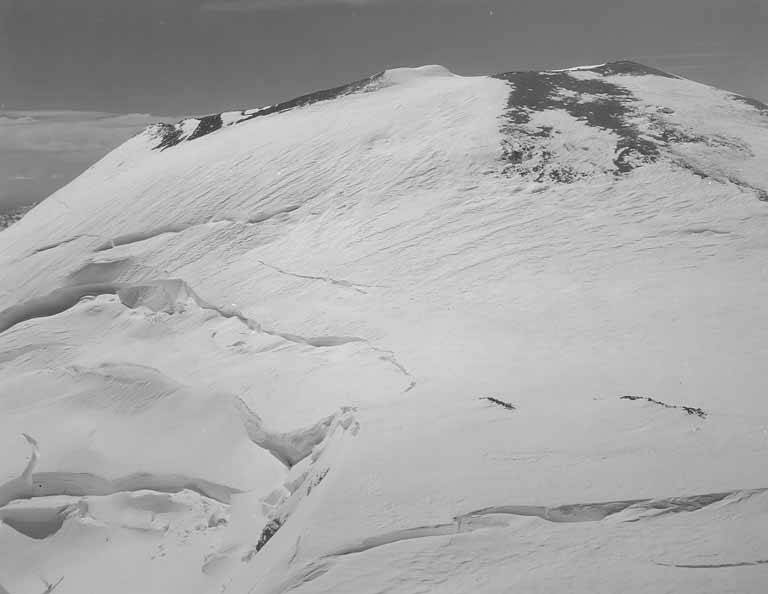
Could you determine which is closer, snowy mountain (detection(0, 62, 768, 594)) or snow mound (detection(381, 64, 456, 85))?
snowy mountain (detection(0, 62, 768, 594))

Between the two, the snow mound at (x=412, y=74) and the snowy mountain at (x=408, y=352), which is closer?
the snowy mountain at (x=408, y=352)

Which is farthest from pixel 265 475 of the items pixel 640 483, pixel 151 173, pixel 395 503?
pixel 151 173

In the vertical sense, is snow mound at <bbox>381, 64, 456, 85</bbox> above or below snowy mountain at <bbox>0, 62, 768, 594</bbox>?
above

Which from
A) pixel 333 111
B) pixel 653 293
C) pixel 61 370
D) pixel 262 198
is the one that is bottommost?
pixel 61 370

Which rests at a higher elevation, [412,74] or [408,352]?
[412,74]

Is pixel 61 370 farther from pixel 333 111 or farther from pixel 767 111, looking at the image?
pixel 767 111

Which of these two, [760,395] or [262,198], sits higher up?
[262,198]

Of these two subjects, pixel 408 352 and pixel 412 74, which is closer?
pixel 408 352

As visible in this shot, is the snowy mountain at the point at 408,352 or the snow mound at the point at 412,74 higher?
the snow mound at the point at 412,74
